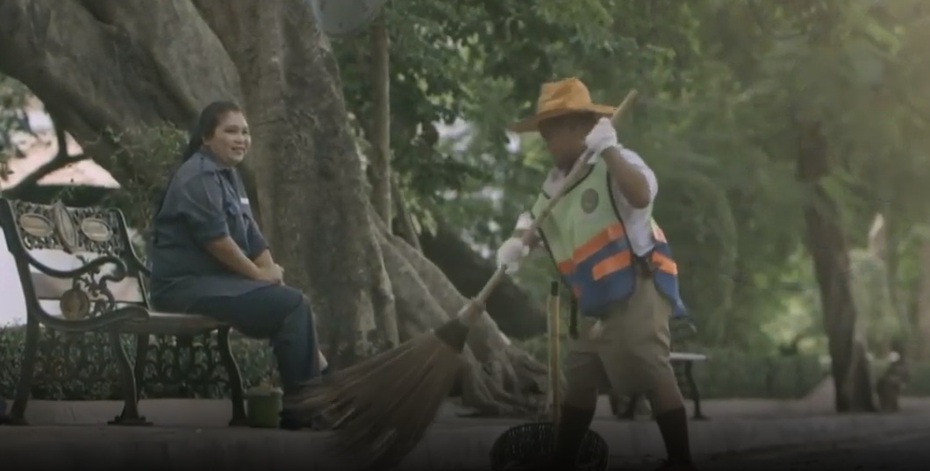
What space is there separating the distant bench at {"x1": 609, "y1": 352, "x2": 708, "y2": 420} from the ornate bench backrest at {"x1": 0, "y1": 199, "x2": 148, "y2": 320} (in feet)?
5.83

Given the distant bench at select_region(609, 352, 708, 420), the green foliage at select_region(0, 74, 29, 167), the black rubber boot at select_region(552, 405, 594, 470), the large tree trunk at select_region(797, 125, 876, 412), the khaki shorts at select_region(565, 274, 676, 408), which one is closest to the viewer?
the khaki shorts at select_region(565, 274, 676, 408)

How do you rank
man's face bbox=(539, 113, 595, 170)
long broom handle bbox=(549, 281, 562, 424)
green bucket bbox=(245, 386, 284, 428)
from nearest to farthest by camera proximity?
man's face bbox=(539, 113, 595, 170) → long broom handle bbox=(549, 281, 562, 424) → green bucket bbox=(245, 386, 284, 428)

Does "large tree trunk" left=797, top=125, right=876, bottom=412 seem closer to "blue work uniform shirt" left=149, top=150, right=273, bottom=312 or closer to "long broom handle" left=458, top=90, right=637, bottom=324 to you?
"long broom handle" left=458, top=90, right=637, bottom=324

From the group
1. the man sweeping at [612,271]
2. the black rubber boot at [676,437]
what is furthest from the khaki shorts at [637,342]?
the black rubber boot at [676,437]

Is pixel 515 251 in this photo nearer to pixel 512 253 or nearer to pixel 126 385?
pixel 512 253

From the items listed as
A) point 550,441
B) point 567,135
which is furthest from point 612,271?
point 550,441

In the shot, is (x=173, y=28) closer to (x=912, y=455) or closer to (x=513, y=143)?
(x=513, y=143)

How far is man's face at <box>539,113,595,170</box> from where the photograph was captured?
646 cm

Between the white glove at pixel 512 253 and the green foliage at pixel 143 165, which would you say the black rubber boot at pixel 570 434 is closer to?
the white glove at pixel 512 253

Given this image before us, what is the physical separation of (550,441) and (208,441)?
1210mm

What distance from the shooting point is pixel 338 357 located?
7398 millimetres

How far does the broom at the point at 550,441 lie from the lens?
22.2ft

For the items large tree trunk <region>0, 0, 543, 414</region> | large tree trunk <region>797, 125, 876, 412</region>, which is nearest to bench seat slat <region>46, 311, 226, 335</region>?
large tree trunk <region>0, 0, 543, 414</region>

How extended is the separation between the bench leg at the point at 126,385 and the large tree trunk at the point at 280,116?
832 millimetres
